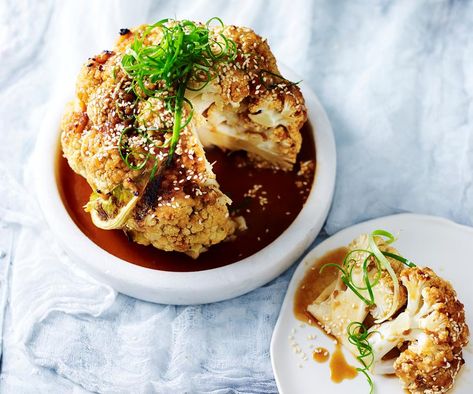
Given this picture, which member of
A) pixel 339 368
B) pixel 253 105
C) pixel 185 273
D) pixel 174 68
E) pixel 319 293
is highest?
pixel 174 68

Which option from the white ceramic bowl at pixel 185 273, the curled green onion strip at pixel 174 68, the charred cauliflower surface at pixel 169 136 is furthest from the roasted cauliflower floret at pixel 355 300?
the curled green onion strip at pixel 174 68

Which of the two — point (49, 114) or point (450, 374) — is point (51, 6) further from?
point (450, 374)

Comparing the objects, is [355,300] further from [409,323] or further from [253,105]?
[253,105]

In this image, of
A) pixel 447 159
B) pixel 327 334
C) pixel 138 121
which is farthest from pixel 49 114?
pixel 447 159

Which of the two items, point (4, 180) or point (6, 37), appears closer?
point (4, 180)

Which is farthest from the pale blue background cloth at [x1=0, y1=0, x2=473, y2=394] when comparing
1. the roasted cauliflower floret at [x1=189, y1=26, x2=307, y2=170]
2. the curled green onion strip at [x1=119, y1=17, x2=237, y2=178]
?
the curled green onion strip at [x1=119, y1=17, x2=237, y2=178]

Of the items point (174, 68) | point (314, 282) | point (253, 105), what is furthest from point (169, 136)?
point (314, 282)

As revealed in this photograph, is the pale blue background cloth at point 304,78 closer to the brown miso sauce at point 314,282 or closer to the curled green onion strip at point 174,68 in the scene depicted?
the brown miso sauce at point 314,282
